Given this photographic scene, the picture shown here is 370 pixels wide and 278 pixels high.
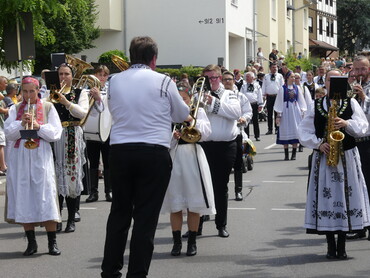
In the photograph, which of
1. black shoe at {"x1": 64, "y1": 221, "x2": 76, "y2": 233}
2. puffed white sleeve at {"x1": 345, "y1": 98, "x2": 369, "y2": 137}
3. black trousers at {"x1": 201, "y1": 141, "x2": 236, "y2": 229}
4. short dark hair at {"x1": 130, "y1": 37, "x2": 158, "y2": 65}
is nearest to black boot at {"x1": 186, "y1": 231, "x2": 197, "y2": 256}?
black trousers at {"x1": 201, "y1": 141, "x2": 236, "y2": 229}

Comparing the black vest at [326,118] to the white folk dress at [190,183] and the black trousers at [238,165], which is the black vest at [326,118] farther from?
the black trousers at [238,165]

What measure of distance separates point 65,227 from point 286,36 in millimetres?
46967

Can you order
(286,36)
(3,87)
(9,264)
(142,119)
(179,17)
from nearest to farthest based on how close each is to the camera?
1. (142,119)
2. (9,264)
3. (3,87)
4. (179,17)
5. (286,36)

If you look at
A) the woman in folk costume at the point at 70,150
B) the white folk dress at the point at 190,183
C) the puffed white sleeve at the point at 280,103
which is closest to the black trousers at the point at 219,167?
the white folk dress at the point at 190,183

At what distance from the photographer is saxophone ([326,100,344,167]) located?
8.65 meters

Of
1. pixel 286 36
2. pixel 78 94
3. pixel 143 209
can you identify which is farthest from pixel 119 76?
pixel 286 36

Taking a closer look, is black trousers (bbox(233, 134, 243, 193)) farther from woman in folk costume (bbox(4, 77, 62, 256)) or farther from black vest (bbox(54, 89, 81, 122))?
woman in folk costume (bbox(4, 77, 62, 256))

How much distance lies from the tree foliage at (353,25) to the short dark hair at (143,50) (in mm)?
80346

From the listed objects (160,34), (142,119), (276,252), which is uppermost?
(160,34)

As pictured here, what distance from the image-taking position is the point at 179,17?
41.7m

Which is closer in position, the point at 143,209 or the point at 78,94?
the point at 143,209

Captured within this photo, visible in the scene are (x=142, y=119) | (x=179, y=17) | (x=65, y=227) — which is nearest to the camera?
(x=142, y=119)

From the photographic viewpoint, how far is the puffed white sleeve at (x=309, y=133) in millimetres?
8836

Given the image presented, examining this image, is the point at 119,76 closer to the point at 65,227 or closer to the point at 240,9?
the point at 65,227
